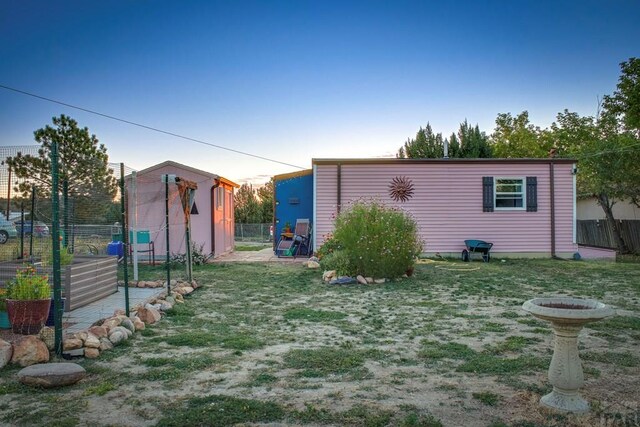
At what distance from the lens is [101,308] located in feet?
21.1

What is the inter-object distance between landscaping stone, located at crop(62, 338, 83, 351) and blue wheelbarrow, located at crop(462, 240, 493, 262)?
443 inches

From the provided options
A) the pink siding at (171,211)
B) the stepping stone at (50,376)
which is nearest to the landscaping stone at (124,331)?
the stepping stone at (50,376)

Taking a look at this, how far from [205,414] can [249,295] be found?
488cm

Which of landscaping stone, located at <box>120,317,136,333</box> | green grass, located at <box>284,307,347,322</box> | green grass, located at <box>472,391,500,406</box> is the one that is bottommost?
green grass, located at <box>284,307,347,322</box>

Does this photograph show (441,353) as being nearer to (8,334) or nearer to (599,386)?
(599,386)

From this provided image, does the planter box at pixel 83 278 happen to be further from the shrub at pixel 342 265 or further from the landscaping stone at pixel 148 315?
the shrub at pixel 342 265

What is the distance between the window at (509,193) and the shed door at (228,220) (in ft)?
29.5

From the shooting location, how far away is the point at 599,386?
11.6ft

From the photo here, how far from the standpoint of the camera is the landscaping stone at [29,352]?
13.3 feet

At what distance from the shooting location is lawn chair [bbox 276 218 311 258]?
14.4m

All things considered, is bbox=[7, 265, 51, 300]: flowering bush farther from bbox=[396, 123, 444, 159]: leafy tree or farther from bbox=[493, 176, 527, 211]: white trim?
bbox=[396, 123, 444, 159]: leafy tree

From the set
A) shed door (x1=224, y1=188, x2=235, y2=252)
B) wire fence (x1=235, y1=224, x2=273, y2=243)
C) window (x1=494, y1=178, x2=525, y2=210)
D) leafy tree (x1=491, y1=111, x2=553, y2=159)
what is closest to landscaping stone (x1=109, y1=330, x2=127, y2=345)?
shed door (x1=224, y1=188, x2=235, y2=252)

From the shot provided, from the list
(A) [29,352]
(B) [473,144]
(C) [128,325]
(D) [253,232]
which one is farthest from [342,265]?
(B) [473,144]

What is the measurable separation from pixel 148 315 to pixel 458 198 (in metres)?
10.8
